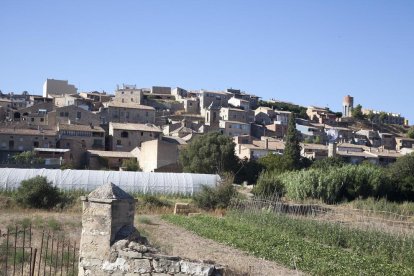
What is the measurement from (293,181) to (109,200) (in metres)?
31.5

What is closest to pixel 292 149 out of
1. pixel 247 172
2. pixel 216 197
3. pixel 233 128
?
pixel 247 172

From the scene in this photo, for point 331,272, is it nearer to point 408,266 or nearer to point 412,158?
point 408,266

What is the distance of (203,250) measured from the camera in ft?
53.5

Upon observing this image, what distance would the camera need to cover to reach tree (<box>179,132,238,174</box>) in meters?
48.9

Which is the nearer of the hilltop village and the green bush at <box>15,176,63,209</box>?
the green bush at <box>15,176,63,209</box>

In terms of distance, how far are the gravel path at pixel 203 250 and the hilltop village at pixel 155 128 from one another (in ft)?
96.8

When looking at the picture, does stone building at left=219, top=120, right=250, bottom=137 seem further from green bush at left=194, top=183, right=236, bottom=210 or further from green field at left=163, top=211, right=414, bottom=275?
green field at left=163, top=211, right=414, bottom=275

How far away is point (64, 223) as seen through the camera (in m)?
20.2

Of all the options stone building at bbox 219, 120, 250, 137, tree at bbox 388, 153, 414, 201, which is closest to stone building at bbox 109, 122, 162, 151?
stone building at bbox 219, 120, 250, 137

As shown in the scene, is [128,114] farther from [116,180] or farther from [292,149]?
[116,180]

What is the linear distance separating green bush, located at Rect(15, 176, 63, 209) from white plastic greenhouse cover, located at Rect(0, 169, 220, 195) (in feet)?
15.6

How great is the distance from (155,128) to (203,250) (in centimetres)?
5061

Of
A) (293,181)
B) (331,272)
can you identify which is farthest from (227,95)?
(331,272)

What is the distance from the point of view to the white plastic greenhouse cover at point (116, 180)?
3232cm
